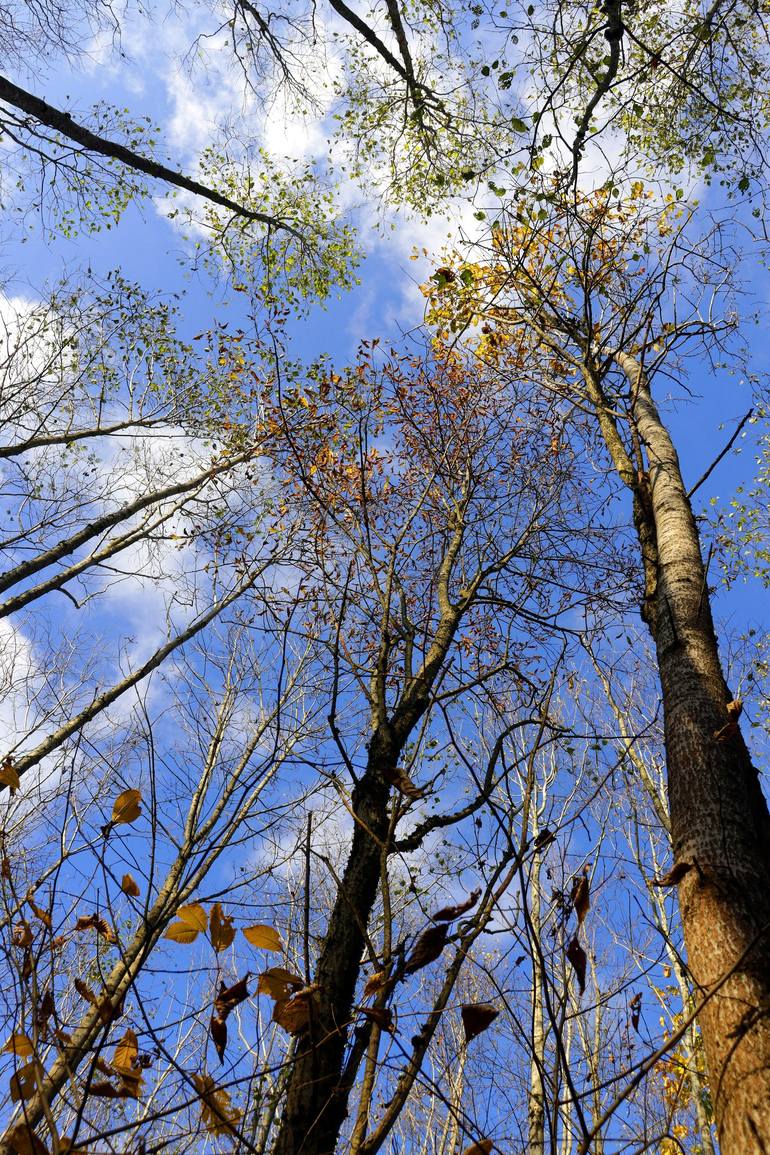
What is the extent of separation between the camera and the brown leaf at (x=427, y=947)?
1.16 m

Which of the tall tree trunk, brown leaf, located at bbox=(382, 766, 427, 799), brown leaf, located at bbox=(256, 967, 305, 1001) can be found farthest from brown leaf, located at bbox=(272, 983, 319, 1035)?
the tall tree trunk

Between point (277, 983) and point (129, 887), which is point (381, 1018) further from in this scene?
point (129, 887)

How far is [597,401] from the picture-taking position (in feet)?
16.4

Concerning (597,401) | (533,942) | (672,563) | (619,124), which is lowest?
(533,942)

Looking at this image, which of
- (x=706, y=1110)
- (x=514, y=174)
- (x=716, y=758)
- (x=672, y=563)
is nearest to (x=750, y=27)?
(x=514, y=174)

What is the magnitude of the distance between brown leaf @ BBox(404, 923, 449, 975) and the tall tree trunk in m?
0.47

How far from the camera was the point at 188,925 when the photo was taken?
53.7 inches

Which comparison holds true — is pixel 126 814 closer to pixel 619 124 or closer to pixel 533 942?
pixel 533 942

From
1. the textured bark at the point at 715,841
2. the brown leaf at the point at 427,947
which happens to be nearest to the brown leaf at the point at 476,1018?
the brown leaf at the point at 427,947

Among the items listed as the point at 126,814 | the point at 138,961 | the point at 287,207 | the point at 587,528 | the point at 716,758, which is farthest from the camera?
the point at 287,207

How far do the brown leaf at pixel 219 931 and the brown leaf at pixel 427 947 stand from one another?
0.37 metres

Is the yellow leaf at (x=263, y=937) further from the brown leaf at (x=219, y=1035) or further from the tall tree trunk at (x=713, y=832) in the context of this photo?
the tall tree trunk at (x=713, y=832)

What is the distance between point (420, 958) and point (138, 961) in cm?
64

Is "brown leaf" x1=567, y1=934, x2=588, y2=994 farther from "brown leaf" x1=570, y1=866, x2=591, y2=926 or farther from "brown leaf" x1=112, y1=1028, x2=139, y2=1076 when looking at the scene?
"brown leaf" x1=112, y1=1028, x2=139, y2=1076
